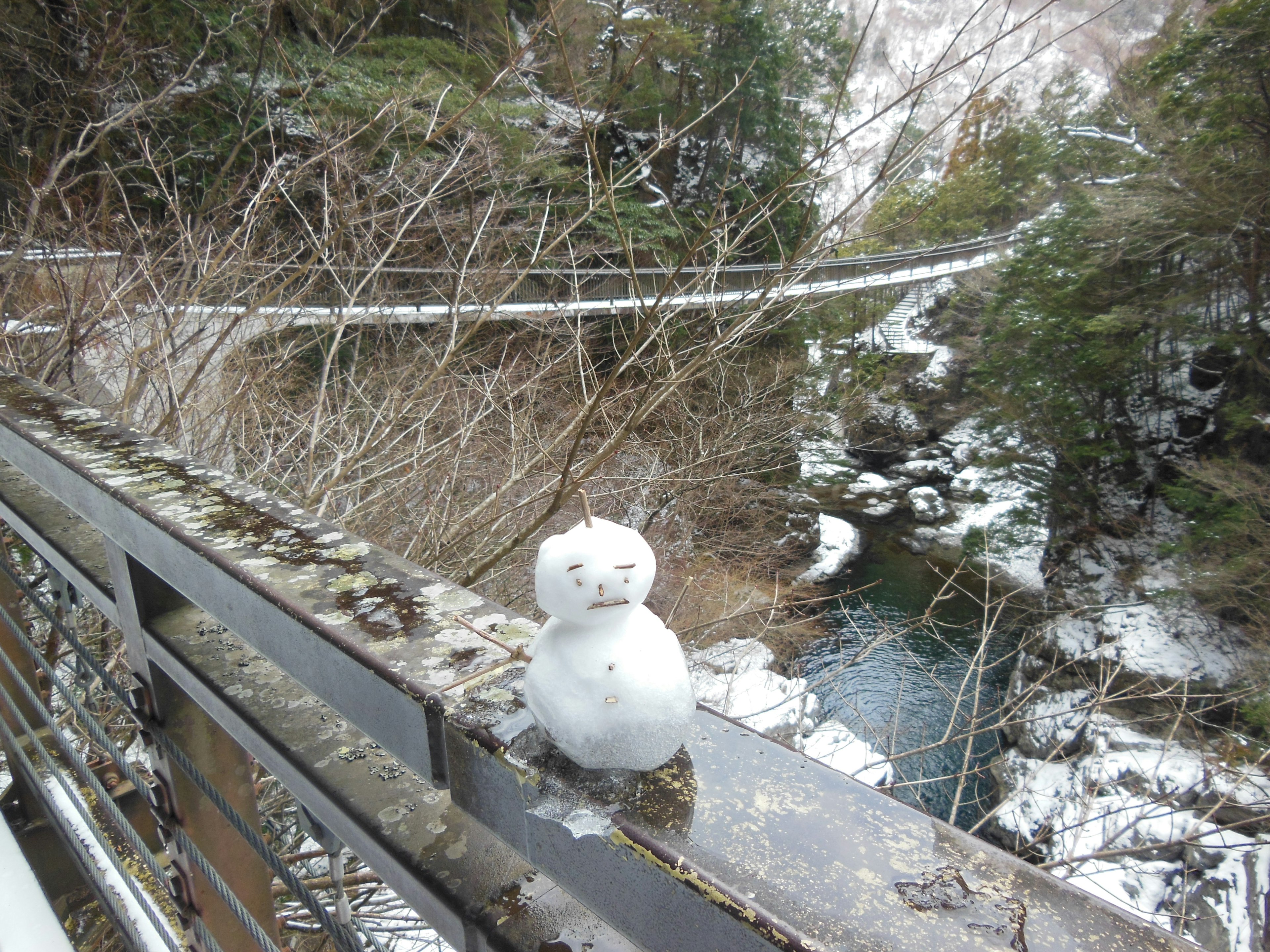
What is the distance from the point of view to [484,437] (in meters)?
6.97

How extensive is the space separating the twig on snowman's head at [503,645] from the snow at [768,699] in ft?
21.9

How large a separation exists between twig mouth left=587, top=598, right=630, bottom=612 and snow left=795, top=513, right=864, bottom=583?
12.0 m

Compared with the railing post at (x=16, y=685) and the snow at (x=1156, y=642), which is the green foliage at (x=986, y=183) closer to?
the snow at (x=1156, y=642)

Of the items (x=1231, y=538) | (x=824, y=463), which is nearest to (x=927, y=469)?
(x=824, y=463)

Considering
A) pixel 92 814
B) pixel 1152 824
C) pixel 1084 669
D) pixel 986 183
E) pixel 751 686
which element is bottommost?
pixel 1152 824

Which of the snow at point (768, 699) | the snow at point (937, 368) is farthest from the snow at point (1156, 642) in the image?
the snow at point (937, 368)

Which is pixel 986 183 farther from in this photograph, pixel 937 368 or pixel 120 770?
pixel 120 770

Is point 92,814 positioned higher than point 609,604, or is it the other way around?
point 609,604

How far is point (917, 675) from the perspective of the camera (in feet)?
32.3

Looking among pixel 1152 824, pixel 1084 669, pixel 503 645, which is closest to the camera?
pixel 503 645

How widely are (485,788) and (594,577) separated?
19 centimetres

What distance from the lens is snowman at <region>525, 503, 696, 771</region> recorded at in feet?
1.74

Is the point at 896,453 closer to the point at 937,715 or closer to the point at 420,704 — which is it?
the point at 937,715

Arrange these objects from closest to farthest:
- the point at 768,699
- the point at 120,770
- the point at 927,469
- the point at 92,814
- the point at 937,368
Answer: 1. the point at 120,770
2. the point at 92,814
3. the point at 768,699
4. the point at 927,469
5. the point at 937,368
